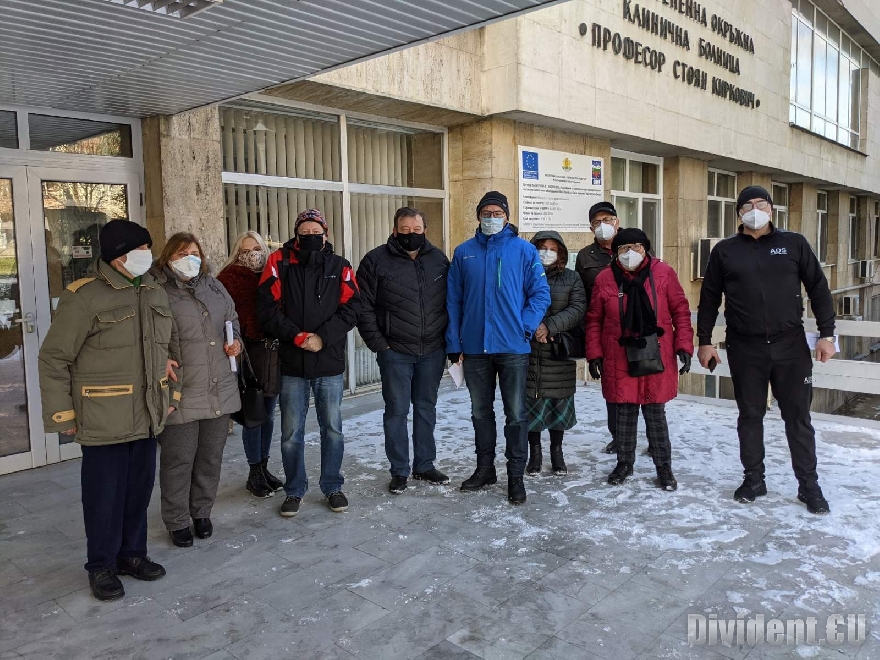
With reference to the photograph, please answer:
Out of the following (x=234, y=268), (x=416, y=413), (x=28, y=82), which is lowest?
(x=416, y=413)

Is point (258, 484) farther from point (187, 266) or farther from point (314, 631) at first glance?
point (314, 631)

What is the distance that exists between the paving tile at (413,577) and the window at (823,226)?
19.4 metres

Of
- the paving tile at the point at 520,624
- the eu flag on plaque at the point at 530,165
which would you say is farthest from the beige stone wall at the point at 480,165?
the paving tile at the point at 520,624

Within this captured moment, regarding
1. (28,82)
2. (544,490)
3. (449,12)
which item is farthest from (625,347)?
(28,82)

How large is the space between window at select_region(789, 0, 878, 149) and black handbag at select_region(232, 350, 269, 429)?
1524cm

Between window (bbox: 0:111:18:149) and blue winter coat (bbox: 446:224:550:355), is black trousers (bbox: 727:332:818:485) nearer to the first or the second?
blue winter coat (bbox: 446:224:550:355)

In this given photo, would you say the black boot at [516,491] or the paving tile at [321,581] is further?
the black boot at [516,491]

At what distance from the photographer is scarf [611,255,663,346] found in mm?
4684

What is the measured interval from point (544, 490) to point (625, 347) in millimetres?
1130

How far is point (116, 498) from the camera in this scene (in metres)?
3.46

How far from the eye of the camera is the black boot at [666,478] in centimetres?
480

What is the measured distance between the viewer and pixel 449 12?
405 centimetres

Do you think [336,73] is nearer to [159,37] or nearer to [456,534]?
[159,37]

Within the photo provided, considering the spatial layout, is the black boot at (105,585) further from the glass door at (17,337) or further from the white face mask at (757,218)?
the white face mask at (757,218)
